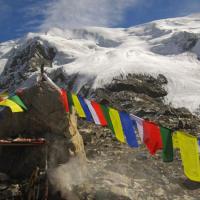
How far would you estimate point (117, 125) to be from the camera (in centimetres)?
1497

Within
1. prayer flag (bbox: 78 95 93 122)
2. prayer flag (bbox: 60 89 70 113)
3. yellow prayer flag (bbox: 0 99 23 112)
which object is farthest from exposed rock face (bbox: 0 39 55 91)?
prayer flag (bbox: 78 95 93 122)

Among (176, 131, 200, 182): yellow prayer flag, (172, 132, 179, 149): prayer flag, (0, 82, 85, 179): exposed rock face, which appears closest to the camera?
(176, 131, 200, 182): yellow prayer flag

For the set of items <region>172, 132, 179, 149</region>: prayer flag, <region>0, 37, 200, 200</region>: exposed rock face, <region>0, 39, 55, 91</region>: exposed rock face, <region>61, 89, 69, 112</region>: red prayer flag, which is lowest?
<region>0, 39, 55, 91</region>: exposed rock face

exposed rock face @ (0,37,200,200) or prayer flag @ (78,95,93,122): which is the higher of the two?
prayer flag @ (78,95,93,122)

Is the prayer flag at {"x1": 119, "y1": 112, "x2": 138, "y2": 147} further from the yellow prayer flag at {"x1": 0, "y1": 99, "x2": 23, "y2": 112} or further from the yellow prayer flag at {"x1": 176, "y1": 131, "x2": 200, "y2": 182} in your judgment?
the yellow prayer flag at {"x1": 0, "y1": 99, "x2": 23, "y2": 112}

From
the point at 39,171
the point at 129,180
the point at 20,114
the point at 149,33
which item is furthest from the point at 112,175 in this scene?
the point at 149,33

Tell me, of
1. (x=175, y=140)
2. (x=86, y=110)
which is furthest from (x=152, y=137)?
(x=86, y=110)

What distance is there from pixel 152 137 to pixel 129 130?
42.9 inches

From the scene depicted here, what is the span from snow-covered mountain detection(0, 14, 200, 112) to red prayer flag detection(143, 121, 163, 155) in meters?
27.8

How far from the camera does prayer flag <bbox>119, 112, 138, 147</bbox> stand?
1459 centimetres

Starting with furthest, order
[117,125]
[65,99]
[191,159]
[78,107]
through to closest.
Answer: [65,99] → [78,107] → [117,125] → [191,159]

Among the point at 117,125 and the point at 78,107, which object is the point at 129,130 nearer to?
the point at 117,125

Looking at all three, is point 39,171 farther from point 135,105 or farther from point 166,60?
point 166,60

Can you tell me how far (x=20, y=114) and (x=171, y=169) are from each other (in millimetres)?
8055
